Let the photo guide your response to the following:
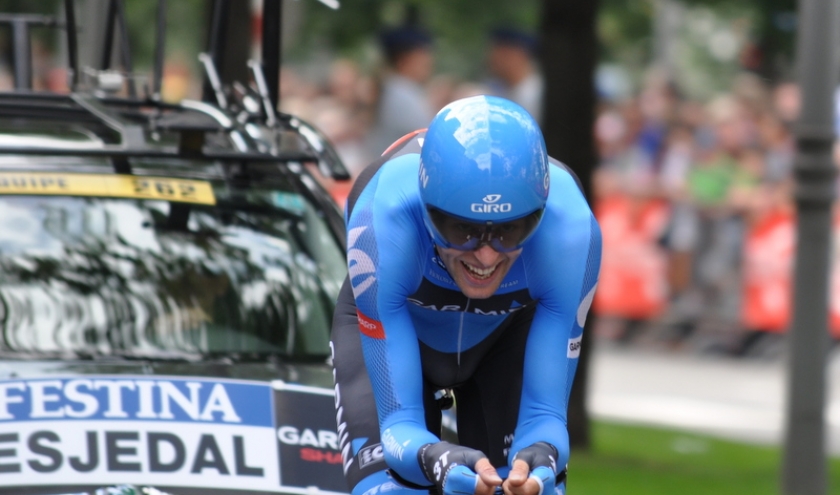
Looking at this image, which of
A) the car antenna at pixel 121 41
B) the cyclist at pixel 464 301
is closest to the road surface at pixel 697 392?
the car antenna at pixel 121 41

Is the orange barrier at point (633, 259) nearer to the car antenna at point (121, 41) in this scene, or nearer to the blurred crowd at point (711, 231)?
the blurred crowd at point (711, 231)

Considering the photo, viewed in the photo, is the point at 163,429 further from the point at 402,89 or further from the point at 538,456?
the point at 402,89

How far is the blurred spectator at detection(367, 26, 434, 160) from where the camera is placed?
1018cm

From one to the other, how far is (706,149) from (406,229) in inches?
464

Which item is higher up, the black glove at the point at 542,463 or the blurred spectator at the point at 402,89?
the blurred spectator at the point at 402,89

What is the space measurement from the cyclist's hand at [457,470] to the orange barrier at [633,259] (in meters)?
10.8

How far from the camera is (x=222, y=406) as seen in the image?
169 inches

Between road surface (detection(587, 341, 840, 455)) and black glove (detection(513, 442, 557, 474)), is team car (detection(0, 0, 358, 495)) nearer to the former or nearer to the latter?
black glove (detection(513, 442, 557, 474))

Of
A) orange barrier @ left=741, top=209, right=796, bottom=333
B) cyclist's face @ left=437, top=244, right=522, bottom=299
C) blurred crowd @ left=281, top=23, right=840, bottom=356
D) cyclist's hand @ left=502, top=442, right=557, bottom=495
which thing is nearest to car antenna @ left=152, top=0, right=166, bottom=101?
cyclist's face @ left=437, top=244, right=522, bottom=299

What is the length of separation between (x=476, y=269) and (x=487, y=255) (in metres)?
0.06

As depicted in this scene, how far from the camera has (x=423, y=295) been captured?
380 centimetres

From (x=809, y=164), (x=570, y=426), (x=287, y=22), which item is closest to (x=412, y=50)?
(x=287, y=22)

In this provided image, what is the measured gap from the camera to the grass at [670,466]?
727 cm

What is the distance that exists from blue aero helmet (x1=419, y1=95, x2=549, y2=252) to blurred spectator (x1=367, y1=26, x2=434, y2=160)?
6.74m
